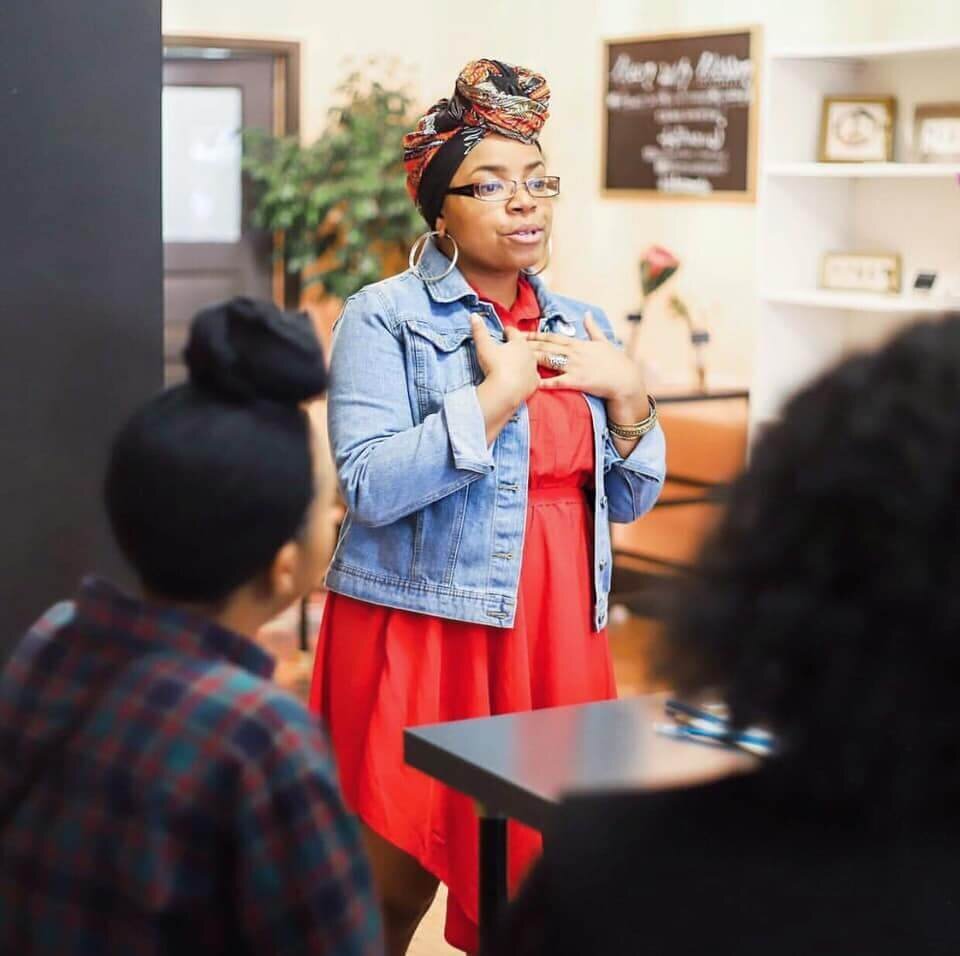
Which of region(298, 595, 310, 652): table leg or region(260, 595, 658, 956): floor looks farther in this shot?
region(298, 595, 310, 652): table leg

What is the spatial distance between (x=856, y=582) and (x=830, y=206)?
4.26 metres

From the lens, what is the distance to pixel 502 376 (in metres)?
2.16

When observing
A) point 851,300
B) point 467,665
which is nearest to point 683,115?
point 851,300

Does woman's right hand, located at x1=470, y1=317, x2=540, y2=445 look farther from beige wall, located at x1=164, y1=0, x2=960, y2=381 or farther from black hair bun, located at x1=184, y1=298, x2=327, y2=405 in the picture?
beige wall, located at x1=164, y1=0, x2=960, y2=381

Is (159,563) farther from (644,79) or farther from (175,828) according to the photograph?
(644,79)

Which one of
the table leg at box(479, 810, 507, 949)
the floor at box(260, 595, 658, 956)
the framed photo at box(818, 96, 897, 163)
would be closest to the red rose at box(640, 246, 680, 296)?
the framed photo at box(818, 96, 897, 163)

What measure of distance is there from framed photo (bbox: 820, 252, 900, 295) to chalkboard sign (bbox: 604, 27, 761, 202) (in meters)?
0.88

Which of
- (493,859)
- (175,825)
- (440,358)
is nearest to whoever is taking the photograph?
(175,825)

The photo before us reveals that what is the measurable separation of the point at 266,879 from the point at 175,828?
7 centimetres

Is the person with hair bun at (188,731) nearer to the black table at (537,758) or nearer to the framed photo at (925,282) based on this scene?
the black table at (537,758)

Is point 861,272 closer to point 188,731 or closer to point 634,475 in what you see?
point 634,475

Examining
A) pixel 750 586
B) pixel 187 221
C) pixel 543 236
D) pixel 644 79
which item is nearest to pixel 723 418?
pixel 644 79

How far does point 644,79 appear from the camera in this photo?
5.97 m

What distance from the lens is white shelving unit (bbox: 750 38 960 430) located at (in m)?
4.66
